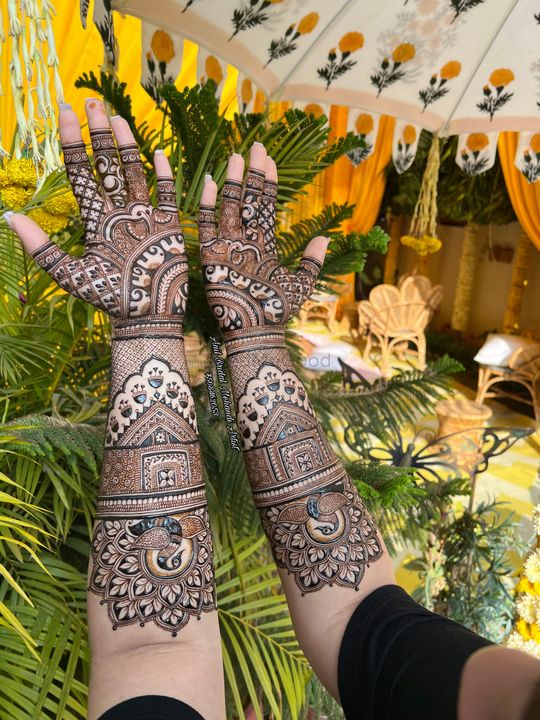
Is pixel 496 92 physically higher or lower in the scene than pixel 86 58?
lower

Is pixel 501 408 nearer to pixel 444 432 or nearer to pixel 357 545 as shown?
pixel 444 432

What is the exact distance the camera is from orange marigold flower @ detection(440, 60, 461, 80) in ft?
5.27

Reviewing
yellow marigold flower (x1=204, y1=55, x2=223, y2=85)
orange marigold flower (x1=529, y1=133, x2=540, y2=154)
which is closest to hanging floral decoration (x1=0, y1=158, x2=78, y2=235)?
yellow marigold flower (x1=204, y1=55, x2=223, y2=85)

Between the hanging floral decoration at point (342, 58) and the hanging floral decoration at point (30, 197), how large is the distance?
119 cm

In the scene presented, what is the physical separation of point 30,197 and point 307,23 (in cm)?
115

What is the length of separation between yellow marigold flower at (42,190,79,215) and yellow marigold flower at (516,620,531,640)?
1296 mm

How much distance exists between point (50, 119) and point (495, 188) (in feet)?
14.8

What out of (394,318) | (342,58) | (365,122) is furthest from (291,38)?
(394,318)

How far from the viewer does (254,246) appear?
0.61m

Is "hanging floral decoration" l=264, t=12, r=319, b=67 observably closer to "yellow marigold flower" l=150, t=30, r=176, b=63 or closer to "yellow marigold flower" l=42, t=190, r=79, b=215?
"yellow marigold flower" l=150, t=30, r=176, b=63

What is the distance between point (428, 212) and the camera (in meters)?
2.11

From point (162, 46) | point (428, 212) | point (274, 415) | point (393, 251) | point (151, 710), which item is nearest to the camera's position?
point (151, 710)

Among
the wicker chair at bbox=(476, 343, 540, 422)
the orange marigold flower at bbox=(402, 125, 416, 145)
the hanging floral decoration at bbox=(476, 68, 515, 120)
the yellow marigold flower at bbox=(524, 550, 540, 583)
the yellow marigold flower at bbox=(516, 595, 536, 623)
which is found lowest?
the wicker chair at bbox=(476, 343, 540, 422)

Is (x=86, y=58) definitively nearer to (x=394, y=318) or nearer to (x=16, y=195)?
(x=16, y=195)
